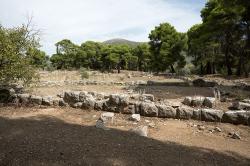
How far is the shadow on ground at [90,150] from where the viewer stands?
695 centimetres

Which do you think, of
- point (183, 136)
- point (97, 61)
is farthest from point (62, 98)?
point (97, 61)

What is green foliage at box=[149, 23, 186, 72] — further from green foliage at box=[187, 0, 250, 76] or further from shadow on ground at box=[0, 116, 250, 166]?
shadow on ground at box=[0, 116, 250, 166]

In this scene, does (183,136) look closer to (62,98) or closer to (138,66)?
(62,98)

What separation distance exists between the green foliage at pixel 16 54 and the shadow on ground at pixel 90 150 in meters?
5.48

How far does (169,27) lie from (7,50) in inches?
1452

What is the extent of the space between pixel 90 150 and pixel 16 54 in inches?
355

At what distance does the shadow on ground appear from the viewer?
695cm

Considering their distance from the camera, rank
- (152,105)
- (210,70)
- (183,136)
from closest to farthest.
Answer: (183,136) → (152,105) → (210,70)

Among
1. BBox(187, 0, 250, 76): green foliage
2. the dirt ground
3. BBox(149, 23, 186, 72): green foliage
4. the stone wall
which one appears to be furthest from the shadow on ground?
BBox(149, 23, 186, 72): green foliage

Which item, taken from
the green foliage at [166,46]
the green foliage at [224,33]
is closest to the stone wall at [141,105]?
the green foliage at [224,33]

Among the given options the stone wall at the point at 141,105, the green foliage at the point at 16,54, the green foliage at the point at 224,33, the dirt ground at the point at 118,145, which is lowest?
the dirt ground at the point at 118,145

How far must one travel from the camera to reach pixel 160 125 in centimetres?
1185

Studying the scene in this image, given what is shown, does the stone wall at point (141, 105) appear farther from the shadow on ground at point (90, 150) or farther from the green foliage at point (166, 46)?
the green foliage at point (166, 46)

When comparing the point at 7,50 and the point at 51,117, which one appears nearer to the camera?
the point at 51,117
